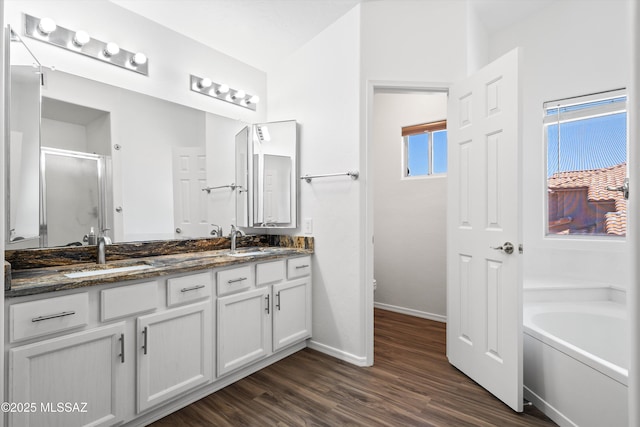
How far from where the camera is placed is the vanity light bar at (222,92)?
2.64 m

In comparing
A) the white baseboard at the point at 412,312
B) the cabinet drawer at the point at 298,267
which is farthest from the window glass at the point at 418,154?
the cabinet drawer at the point at 298,267

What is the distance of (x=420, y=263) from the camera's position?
3.47 meters

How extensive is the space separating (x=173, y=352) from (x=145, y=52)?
203 centimetres

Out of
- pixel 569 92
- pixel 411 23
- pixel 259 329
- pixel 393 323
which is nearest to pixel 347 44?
pixel 411 23

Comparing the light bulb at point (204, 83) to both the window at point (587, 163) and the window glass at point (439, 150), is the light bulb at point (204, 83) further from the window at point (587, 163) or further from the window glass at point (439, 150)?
the window at point (587, 163)

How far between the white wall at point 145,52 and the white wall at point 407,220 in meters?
1.55

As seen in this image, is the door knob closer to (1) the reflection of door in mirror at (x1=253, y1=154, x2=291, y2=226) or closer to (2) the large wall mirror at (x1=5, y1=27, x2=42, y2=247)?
(1) the reflection of door in mirror at (x1=253, y1=154, x2=291, y2=226)

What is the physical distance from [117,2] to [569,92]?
11.5 feet

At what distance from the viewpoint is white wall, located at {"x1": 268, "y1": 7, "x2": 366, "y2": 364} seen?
242 centimetres

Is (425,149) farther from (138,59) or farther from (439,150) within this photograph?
(138,59)

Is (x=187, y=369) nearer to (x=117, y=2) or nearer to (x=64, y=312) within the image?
(x=64, y=312)

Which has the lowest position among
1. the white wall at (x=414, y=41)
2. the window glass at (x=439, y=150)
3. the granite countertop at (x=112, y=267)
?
the granite countertop at (x=112, y=267)

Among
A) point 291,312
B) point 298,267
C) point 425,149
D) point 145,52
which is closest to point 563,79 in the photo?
point 425,149

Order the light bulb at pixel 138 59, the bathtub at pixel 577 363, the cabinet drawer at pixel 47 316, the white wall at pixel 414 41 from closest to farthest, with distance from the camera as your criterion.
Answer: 1. the cabinet drawer at pixel 47 316
2. the bathtub at pixel 577 363
3. the light bulb at pixel 138 59
4. the white wall at pixel 414 41
